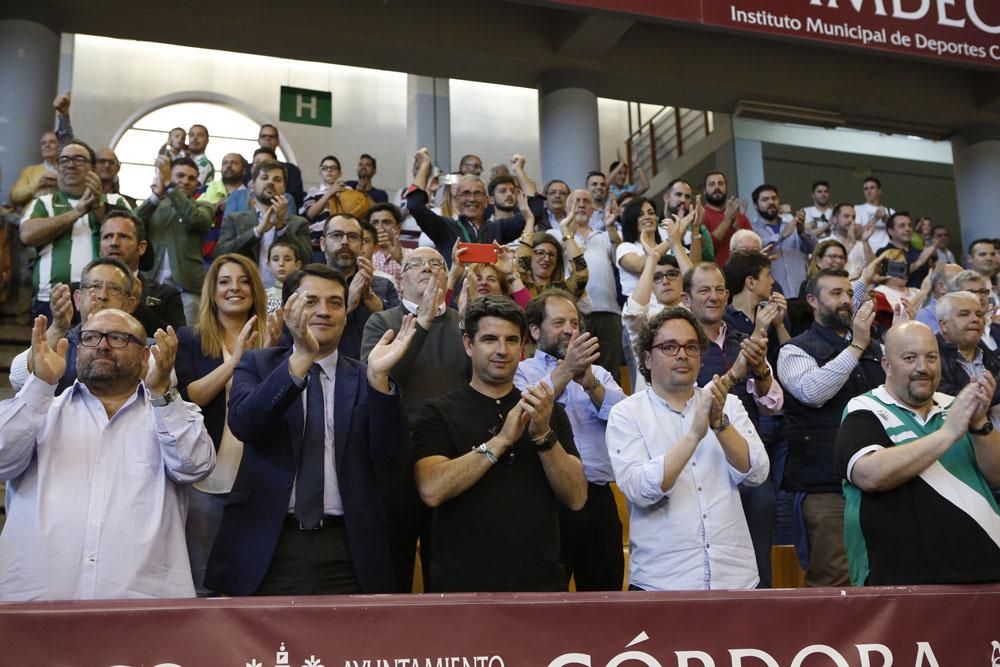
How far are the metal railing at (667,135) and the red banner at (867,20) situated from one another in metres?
3.42

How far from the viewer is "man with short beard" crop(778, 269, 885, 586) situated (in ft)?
12.7

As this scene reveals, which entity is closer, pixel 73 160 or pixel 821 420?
pixel 821 420

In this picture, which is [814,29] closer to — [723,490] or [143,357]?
[723,490]

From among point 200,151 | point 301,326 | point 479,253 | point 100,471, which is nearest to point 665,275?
point 479,253

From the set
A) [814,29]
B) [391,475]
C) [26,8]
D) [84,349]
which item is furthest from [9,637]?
[814,29]

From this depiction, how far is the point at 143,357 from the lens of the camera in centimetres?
302

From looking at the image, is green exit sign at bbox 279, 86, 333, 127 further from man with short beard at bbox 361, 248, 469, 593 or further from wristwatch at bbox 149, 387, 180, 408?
wristwatch at bbox 149, 387, 180, 408

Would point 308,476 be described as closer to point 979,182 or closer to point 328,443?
point 328,443

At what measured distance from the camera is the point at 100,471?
9.26 feet

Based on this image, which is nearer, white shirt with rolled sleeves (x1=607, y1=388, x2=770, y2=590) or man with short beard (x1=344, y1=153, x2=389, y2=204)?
white shirt with rolled sleeves (x1=607, y1=388, x2=770, y2=590)

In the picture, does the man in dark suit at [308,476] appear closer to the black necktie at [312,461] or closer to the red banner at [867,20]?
the black necktie at [312,461]

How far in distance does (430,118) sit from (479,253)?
9.18 m

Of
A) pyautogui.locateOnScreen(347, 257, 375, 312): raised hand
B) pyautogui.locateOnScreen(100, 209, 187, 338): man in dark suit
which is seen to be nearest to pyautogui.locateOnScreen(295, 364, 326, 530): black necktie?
pyautogui.locateOnScreen(347, 257, 375, 312): raised hand

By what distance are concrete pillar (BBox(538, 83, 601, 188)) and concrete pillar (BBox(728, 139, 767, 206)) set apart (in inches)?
82.7
